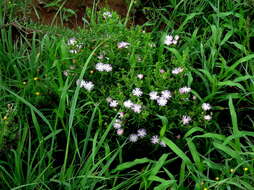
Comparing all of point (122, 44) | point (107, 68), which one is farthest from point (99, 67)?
point (122, 44)

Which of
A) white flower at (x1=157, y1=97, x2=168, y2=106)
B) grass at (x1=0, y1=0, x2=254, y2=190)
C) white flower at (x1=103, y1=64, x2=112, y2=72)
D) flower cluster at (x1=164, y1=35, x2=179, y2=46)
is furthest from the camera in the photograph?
flower cluster at (x1=164, y1=35, x2=179, y2=46)

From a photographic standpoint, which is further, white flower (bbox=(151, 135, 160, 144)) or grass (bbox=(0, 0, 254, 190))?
white flower (bbox=(151, 135, 160, 144))

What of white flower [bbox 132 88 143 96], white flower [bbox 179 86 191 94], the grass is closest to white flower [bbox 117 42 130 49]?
the grass

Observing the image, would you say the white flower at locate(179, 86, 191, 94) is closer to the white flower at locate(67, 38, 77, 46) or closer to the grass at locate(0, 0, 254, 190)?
the grass at locate(0, 0, 254, 190)

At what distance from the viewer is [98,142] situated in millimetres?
2021

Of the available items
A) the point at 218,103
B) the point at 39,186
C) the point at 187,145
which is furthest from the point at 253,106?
the point at 39,186

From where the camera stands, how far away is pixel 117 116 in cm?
216

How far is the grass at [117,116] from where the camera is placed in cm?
198

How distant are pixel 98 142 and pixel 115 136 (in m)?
0.22

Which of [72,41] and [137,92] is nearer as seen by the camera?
[137,92]

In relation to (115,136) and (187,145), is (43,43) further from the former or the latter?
(187,145)

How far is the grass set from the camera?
198cm

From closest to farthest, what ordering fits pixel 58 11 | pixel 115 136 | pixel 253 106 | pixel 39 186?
pixel 39 186 → pixel 115 136 → pixel 253 106 → pixel 58 11

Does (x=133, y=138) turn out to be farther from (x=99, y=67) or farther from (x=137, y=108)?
(x=99, y=67)
